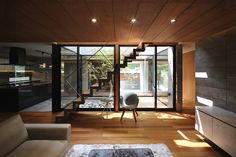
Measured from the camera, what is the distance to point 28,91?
731 centimetres

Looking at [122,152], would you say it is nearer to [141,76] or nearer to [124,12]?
[124,12]

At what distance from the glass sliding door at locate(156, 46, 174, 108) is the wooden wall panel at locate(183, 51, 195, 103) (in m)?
2.45

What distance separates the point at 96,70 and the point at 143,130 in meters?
3.32

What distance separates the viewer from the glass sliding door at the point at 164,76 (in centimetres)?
696

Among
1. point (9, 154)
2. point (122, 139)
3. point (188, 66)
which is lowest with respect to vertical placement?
point (122, 139)

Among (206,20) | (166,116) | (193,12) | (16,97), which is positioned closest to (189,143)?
(166,116)

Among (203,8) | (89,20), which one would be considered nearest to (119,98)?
(89,20)

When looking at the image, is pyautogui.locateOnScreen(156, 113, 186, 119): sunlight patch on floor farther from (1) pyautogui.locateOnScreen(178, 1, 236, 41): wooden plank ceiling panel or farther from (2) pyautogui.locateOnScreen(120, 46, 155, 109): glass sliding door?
(1) pyautogui.locateOnScreen(178, 1, 236, 41): wooden plank ceiling panel

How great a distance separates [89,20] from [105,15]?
18.2 inches

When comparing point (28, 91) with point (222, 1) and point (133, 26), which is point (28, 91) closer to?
point (133, 26)

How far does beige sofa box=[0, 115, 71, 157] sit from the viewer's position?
222 cm

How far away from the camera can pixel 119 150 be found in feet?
10.9

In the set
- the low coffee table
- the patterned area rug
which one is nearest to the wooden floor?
the patterned area rug

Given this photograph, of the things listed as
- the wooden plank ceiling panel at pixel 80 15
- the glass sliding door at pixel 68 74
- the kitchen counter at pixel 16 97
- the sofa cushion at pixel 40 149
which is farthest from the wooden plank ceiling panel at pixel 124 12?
the kitchen counter at pixel 16 97
